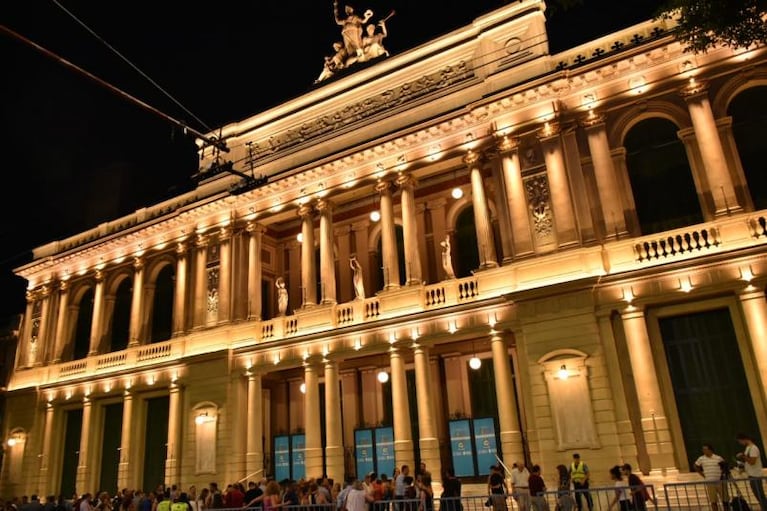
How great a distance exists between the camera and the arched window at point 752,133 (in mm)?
17188

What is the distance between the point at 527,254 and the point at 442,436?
7.69 metres

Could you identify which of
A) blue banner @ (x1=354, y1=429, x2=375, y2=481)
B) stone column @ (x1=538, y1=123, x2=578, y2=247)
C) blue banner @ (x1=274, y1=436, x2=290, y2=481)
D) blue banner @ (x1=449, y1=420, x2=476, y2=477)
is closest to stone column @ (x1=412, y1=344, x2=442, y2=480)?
blue banner @ (x1=449, y1=420, x2=476, y2=477)

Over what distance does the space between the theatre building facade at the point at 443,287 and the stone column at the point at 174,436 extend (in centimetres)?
11

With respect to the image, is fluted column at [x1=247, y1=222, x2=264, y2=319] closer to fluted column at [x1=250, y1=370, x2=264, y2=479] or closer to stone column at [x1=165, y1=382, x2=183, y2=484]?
fluted column at [x1=250, y1=370, x2=264, y2=479]

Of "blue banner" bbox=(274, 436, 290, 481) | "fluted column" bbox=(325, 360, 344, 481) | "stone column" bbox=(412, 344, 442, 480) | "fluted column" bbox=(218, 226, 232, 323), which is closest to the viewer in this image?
"stone column" bbox=(412, 344, 442, 480)

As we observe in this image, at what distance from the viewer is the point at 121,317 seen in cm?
3023

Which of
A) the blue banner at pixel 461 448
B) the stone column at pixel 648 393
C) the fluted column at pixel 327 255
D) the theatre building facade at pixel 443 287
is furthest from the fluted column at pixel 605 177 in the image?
the fluted column at pixel 327 255

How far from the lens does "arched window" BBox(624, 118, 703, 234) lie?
1808cm

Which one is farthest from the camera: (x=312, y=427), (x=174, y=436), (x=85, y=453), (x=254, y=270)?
(x=85, y=453)

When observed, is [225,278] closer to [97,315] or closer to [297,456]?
[297,456]

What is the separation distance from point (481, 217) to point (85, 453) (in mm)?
20771

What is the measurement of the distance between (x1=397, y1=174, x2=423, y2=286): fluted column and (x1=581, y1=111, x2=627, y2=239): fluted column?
6.42 metres

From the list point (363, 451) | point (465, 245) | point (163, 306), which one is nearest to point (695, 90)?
point (465, 245)

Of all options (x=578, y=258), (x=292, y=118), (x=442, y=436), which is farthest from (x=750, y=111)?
(x=292, y=118)
